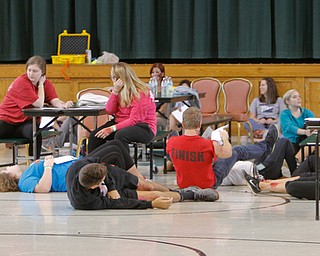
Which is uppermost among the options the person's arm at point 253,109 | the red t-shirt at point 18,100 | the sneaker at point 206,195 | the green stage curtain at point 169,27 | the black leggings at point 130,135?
the green stage curtain at point 169,27

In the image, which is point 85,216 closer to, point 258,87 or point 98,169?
point 98,169

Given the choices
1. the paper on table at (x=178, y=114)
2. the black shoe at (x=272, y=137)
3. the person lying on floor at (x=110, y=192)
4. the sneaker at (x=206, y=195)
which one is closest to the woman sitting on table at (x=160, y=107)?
the paper on table at (x=178, y=114)

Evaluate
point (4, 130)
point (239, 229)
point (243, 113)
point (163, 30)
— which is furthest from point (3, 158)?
point (239, 229)

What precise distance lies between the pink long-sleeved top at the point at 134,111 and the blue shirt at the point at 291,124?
2.05 metres

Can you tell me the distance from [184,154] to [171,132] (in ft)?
9.28

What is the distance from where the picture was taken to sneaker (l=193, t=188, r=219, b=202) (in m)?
9.05

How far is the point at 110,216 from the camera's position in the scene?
26.9 ft

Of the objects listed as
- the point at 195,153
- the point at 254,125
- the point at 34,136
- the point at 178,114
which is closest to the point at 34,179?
the point at 34,136

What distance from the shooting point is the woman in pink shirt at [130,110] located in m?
10.4

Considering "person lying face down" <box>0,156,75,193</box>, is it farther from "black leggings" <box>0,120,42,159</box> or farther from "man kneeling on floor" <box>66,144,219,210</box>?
"black leggings" <box>0,120,42,159</box>

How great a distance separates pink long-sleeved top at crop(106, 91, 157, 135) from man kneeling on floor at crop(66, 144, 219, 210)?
1.61 meters

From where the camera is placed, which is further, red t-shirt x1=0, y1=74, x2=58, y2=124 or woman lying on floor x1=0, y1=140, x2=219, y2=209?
red t-shirt x1=0, y1=74, x2=58, y2=124

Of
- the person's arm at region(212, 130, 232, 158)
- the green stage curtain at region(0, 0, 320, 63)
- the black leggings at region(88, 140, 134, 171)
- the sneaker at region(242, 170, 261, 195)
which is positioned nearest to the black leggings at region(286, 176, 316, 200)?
the sneaker at region(242, 170, 261, 195)

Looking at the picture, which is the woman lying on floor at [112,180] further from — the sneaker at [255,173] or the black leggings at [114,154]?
the sneaker at [255,173]
